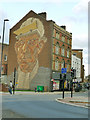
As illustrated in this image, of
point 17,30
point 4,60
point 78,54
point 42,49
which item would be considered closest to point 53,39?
point 42,49

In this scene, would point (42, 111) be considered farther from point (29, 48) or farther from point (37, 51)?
point (29, 48)

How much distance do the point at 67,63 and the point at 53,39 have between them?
10.0m

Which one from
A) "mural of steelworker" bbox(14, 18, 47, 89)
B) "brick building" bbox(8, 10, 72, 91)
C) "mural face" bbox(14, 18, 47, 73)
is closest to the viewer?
"brick building" bbox(8, 10, 72, 91)

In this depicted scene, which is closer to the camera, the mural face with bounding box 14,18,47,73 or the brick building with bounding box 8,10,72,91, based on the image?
the brick building with bounding box 8,10,72,91

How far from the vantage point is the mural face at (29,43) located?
4862 cm

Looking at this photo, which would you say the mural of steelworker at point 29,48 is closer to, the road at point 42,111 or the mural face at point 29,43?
the mural face at point 29,43

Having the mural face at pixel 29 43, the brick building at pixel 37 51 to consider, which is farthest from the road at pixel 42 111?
the mural face at pixel 29 43

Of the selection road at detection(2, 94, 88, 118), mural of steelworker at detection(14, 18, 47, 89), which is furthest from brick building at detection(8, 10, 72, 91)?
road at detection(2, 94, 88, 118)

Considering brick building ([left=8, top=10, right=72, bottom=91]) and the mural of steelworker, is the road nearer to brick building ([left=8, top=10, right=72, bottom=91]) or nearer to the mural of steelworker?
brick building ([left=8, top=10, right=72, bottom=91])

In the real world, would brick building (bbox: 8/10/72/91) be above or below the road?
above

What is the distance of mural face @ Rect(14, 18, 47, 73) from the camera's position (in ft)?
160

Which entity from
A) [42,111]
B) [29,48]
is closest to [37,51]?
[29,48]

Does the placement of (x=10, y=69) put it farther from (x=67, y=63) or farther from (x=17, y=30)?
(x=67, y=63)

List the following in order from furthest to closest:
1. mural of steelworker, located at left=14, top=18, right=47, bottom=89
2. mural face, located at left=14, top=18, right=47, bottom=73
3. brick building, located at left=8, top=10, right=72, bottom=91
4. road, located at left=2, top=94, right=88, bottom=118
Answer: mural face, located at left=14, top=18, right=47, bottom=73 < mural of steelworker, located at left=14, top=18, right=47, bottom=89 < brick building, located at left=8, top=10, right=72, bottom=91 < road, located at left=2, top=94, right=88, bottom=118
